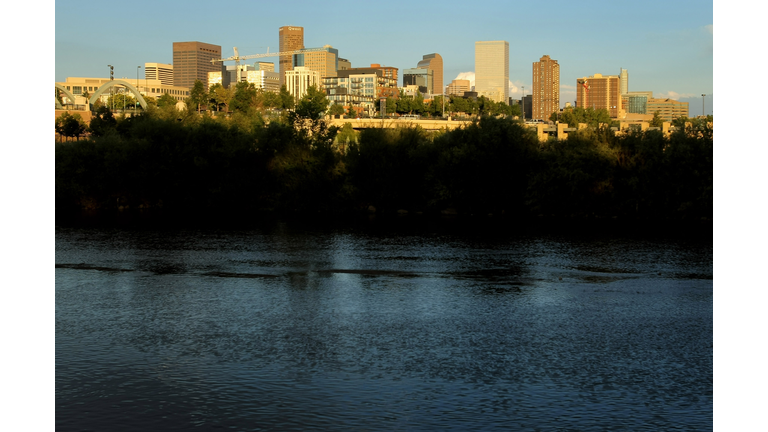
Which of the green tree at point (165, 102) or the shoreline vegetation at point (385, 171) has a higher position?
the green tree at point (165, 102)

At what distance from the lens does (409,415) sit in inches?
527

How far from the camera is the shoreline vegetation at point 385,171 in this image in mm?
62000

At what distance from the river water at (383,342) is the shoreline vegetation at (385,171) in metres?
26.1

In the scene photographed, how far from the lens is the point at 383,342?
61.0ft

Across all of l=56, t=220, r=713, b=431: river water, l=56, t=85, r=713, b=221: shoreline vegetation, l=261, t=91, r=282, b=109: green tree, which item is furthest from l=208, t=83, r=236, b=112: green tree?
l=56, t=220, r=713, b=431: river water

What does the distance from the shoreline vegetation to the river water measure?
26143 mm

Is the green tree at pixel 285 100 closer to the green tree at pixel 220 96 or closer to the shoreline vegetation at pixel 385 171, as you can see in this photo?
the green tree at pixel 220 96

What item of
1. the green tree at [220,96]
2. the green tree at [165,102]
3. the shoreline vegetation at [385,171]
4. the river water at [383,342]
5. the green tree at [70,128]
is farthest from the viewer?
the green tree at [220,96]

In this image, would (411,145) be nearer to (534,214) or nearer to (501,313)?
(534,214)

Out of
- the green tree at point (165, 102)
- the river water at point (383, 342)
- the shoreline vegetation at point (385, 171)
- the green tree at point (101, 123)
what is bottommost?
the river water at point (383, 342)

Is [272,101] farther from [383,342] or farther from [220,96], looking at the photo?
[383,342]

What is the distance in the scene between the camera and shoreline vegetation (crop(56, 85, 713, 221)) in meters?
62.0

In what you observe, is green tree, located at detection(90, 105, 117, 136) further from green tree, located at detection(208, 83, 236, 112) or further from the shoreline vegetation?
green tree, located at detection(208, 83, 236, 112)

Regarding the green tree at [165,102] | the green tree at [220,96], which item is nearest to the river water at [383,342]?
the green tree at [165,102]
